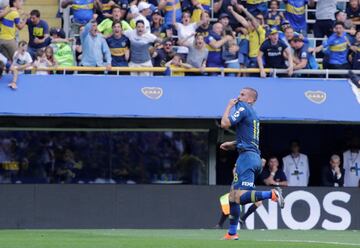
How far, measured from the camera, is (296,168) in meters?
23.0

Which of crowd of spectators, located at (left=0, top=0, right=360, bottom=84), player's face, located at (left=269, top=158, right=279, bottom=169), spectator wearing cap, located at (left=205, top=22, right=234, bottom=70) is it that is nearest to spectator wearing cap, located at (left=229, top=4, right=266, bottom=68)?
crowd of spectators, located at (left=0, top=0, right=360, bottom=84)

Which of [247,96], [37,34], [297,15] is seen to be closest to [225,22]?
[297,15]

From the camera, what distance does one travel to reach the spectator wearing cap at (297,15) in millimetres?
25188

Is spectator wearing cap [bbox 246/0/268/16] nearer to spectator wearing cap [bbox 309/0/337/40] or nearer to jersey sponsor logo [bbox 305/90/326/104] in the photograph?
spectator wearing cap [bbox 309/0/337/40]

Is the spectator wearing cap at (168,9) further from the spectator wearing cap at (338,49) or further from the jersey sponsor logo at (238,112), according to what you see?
the jersey sponsor logo at (238,112)

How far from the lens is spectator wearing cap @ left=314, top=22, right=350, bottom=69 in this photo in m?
23.7

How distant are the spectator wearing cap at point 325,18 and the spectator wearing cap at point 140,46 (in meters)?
4.41

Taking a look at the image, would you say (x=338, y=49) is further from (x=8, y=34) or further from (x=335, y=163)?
(x=8, y=34)

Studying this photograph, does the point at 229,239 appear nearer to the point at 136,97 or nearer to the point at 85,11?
the point at 136,97

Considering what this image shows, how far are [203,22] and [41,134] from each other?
4255 millimetres

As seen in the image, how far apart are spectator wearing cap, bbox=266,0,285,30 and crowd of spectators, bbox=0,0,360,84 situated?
2 centimetres

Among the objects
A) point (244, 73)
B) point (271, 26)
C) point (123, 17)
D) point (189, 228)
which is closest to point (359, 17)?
point (271, 26)

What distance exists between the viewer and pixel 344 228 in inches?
872

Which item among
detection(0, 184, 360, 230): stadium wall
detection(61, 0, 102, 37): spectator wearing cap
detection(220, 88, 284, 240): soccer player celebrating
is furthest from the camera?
detection(61, 0, 102, 37): spectator wearing cap
